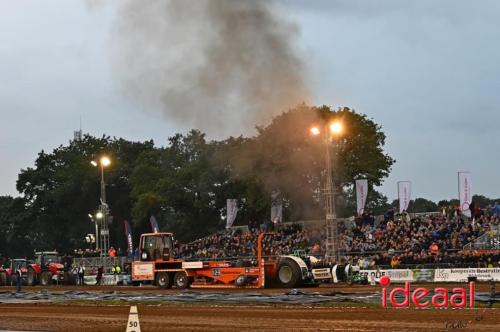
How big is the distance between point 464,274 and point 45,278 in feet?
89.1

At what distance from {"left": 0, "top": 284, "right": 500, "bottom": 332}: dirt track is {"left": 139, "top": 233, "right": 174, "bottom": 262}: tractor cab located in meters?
12.6

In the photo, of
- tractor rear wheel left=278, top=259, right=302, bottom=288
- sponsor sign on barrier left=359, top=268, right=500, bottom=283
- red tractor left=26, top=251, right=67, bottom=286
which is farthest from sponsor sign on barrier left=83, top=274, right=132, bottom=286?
sponsor sign on barrier left=359, top=268, right=500, bottom=283

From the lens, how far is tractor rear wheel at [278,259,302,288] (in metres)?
33.1

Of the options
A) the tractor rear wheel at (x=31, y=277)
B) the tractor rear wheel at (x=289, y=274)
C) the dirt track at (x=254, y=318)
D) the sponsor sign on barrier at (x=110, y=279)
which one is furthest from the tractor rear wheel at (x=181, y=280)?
the tractor rear wheel at (x=31, y=277)

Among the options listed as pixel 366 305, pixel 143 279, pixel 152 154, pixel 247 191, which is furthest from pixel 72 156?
pixel 366 305

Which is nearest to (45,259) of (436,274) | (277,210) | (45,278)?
(45,278)

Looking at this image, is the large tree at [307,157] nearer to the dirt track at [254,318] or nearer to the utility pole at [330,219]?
the utility pole at [330,219]

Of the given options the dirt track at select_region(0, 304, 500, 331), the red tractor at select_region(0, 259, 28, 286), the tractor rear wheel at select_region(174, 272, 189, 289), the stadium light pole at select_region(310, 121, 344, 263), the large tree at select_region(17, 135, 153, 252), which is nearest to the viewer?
the dirt track at select_region(0, 304, 500, 331)

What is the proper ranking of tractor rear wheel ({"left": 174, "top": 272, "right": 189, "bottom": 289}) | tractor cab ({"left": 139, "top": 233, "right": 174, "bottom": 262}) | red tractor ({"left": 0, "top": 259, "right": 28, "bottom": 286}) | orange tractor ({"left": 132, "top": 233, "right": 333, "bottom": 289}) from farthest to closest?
red tractor ({"left": 0, "top": 259, "right": 28, "bottom": 286})
tractor cab ({"left": 139, "top": 233, "right": 174, "bottom": 262})
tractor rear wheel ({"left": 174, "top": 272, "right": 189, "bottom": 289})
orange tractor ({"left": 132, "top": 233, "right": 333, "bottom": 289})

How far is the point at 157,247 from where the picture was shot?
125 feet

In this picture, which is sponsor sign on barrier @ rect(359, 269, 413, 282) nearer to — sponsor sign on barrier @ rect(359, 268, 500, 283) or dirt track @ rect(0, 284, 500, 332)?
sponsor sign on barrier @ rect(359, 268, 500, 283)

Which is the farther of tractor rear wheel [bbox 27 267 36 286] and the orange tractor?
tractor rear wheel [bbox 27 267 36 286]

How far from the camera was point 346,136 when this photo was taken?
62094 millimetres

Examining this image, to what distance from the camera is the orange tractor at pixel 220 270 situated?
3366 centimetres
